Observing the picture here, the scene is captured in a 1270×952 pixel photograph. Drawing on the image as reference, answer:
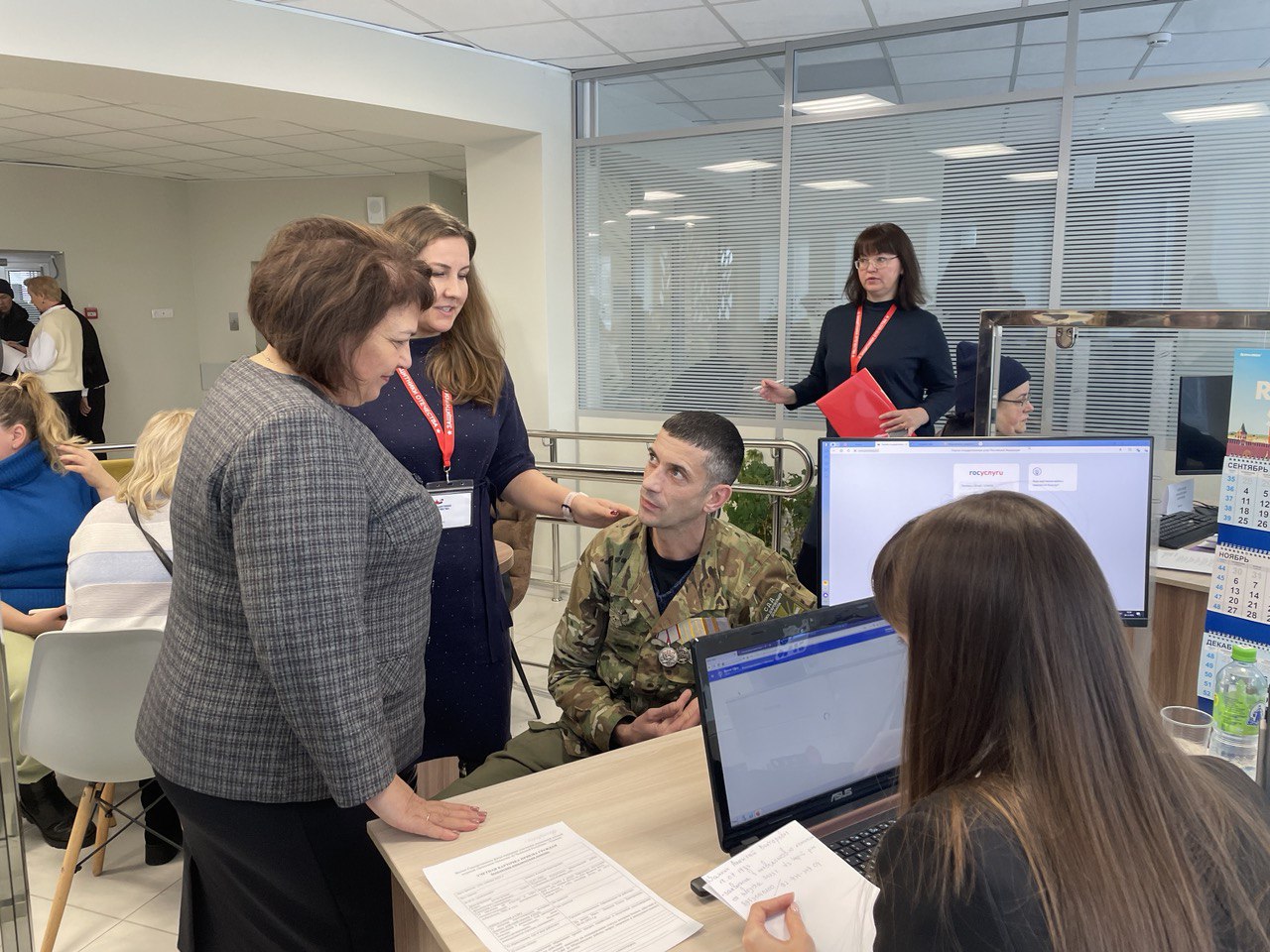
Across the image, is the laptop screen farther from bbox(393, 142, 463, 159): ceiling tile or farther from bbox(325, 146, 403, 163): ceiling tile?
bbox(325, 146, 403, 163): ceiling tile

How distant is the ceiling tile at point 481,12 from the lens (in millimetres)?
3871

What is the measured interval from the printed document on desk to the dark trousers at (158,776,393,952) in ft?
0.88

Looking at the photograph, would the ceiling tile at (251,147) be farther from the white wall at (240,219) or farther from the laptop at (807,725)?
the laptop at (807,725)

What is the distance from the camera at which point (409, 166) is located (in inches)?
277

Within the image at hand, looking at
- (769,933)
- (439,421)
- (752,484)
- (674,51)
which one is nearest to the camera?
(769,933)

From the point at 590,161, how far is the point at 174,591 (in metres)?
4.59

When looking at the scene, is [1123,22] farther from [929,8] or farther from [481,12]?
[481,12]

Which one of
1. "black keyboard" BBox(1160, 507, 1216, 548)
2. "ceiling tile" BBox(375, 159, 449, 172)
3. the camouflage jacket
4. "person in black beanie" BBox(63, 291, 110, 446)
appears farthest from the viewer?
"person in black beanie" BBox(63, 291, 110, 446)

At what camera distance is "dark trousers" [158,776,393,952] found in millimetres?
1336

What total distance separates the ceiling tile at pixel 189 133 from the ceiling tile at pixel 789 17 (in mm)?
3299

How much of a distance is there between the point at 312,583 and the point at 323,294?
1.30 ft

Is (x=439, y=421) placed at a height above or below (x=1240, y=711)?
above

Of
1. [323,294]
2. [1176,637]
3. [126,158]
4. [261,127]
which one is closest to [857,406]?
[1176,637]

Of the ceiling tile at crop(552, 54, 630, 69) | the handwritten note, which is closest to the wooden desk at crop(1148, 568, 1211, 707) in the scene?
the handwritten note
